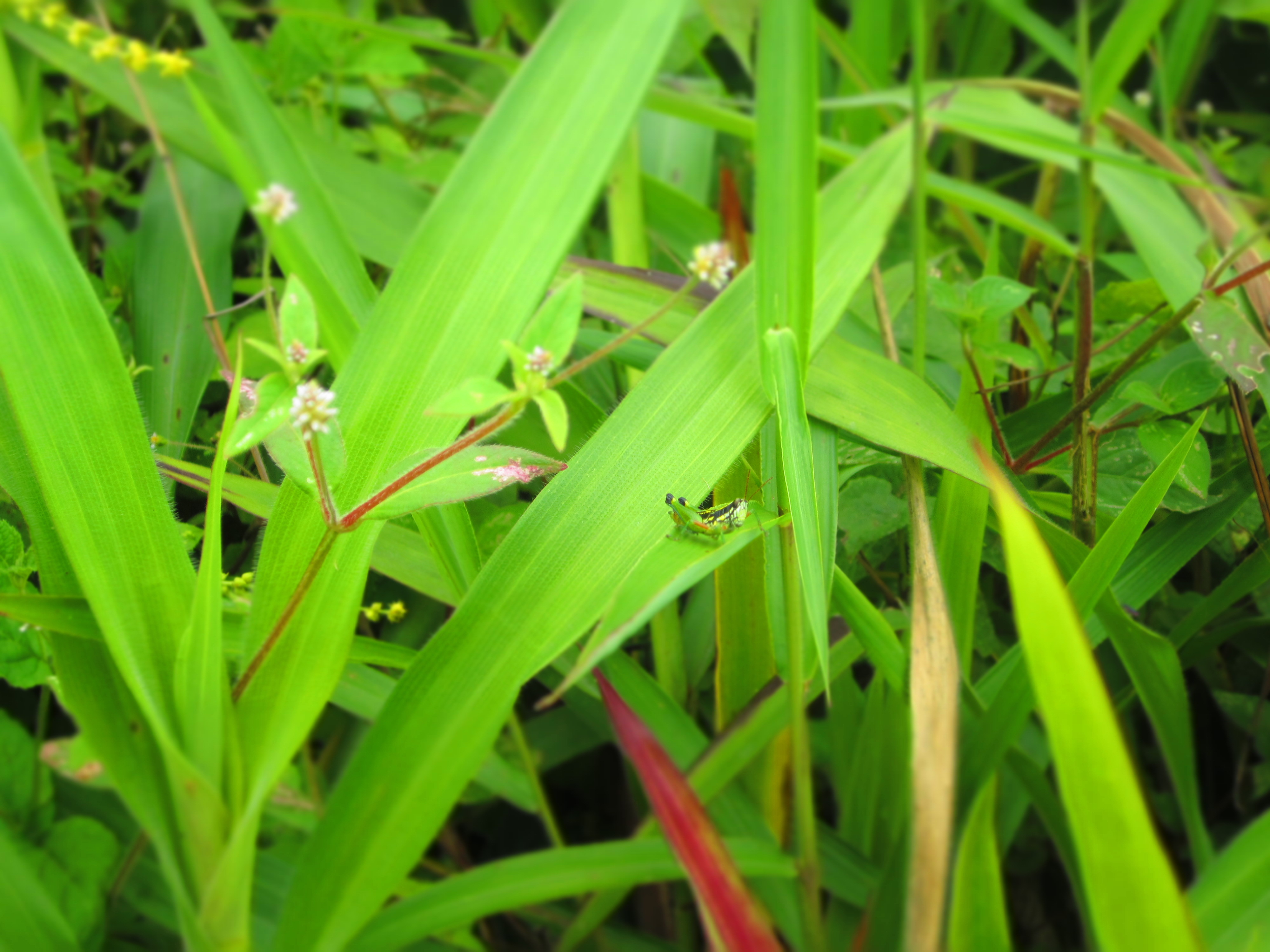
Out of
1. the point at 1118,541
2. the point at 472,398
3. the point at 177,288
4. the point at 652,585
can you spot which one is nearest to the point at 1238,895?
the point at 1118,541

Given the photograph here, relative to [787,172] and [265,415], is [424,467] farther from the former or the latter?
[787,172]

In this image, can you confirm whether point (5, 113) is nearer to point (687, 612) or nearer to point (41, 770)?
point (41, 770)

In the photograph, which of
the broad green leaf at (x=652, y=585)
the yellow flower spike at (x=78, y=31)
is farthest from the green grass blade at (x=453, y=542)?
the yellow flower spike at (x=78, y=31)

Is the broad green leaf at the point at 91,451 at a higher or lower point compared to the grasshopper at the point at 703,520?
lower

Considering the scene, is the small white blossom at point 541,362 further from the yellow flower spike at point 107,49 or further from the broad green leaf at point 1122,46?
the broad green leaf at point 1122,46

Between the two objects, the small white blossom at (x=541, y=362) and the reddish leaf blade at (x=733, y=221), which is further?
the reddish leaf blade at (x=733, y=221)
